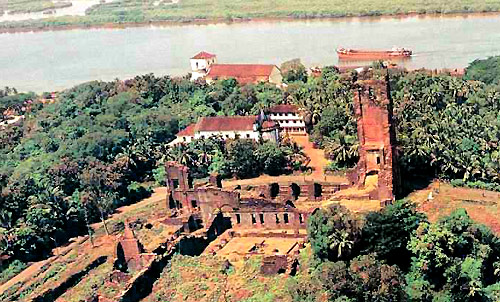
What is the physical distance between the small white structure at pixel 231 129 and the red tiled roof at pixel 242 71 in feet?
60.1

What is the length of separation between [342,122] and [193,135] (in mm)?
12849

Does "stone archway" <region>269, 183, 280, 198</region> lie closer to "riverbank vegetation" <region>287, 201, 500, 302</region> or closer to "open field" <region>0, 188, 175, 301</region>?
"open field" <region>0, 188, 175, 301</region>

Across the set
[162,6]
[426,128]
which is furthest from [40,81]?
[426,128]

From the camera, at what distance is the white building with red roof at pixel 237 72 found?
78.3 meters

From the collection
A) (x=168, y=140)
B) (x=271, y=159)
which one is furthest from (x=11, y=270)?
(x=168, y=140)

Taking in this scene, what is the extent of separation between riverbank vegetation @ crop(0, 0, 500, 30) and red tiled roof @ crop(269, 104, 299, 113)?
61932 mm

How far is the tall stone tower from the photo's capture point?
126 ft

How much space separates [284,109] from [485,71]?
862 inches

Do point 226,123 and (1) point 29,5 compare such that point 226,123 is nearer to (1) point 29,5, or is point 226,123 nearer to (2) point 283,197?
(2) point 283,197

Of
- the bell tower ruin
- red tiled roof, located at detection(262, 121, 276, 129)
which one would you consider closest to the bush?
red tiled roof, located at detection(262, 121, 276, 129)

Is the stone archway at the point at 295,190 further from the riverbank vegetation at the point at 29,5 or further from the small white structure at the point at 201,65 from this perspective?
the riverbank vegetation at the point at 29,5

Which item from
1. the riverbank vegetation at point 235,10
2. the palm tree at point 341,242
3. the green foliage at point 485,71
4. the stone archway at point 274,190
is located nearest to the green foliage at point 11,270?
the stone archway at point 274,190

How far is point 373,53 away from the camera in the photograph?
87812 millimetres

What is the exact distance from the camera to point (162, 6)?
15375 centimetres
